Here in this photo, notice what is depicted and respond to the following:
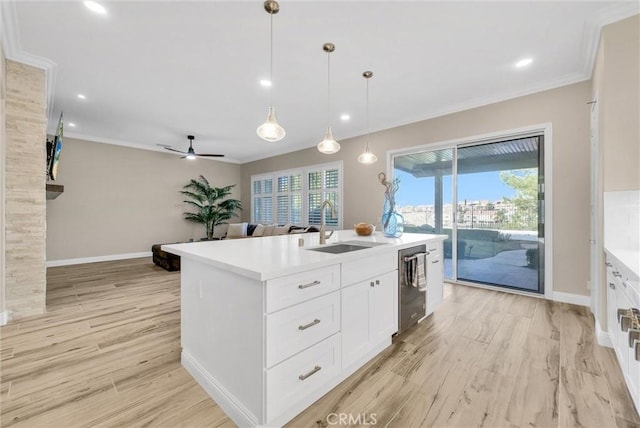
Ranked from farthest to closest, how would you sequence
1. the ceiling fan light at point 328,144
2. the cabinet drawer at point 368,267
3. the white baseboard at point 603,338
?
the ceiling fan light at point 328,144, the white baseboard at point 603,338, the cabinet drawer at point 368,267

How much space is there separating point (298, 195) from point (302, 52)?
4.23 m

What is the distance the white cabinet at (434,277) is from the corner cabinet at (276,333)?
100 cm

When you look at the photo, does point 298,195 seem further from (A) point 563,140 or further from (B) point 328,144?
(A) point 563,140

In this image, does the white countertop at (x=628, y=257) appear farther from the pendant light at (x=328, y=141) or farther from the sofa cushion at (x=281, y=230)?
the sofa cushion at (x=281, y=230)

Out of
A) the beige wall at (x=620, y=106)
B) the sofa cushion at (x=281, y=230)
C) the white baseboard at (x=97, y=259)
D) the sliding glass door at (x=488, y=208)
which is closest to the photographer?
the beige wall at (x=620, y=106)

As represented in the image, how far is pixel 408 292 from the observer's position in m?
2.39

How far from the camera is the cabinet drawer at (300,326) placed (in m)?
1.30

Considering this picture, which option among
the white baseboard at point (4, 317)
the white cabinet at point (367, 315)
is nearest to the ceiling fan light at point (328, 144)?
the white cabinet at point (367, 315)

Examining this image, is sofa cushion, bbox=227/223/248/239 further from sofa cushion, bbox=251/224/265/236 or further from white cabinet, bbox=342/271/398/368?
white cabinet, bbox=342/271/398/368

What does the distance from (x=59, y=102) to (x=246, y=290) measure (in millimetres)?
4915

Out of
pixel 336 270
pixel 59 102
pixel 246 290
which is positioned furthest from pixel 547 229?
pixel 59 102

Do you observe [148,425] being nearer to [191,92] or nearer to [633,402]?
[633,402]

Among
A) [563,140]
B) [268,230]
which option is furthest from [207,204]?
[563,140]

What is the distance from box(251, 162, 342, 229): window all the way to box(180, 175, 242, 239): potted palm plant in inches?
33.3
